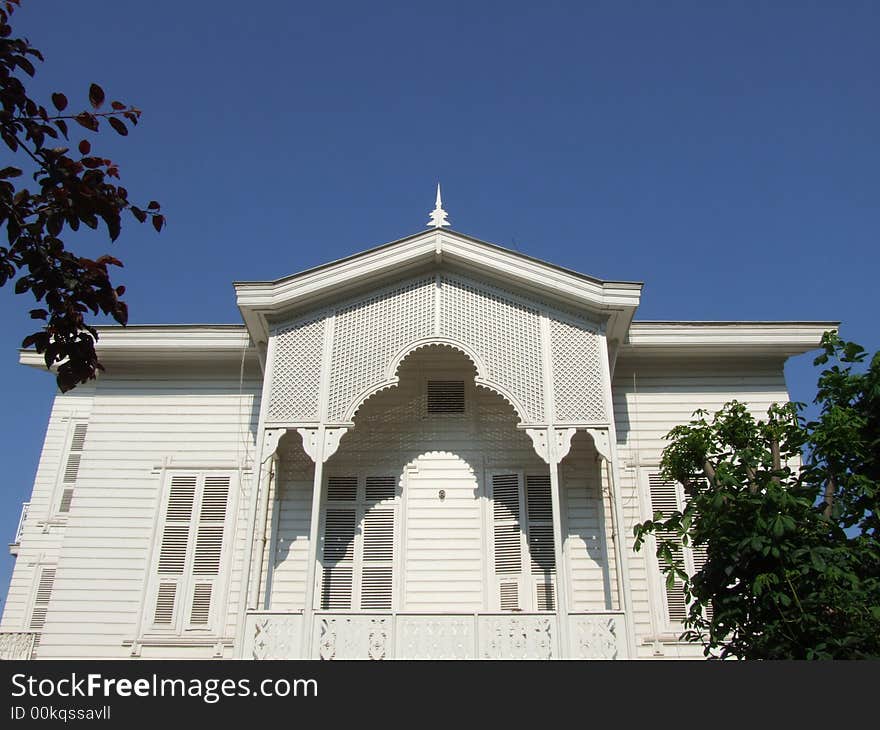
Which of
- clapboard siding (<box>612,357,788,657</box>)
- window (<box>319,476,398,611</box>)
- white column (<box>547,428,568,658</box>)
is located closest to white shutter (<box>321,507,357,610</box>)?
window (<box>319,476,398,611</box>)

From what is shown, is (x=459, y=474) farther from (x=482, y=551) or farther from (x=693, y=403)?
(x=693, y=403)

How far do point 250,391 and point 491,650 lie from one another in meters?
5.79

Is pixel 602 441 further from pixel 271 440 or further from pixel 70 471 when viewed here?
pixel 70 471

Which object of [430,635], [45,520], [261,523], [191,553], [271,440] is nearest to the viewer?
[430,635]

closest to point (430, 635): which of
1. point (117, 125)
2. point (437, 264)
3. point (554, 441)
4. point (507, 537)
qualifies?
point (507, 537)

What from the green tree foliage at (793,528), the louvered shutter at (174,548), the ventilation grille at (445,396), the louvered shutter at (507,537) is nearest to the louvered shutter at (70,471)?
the louvered shutter at (174,548)

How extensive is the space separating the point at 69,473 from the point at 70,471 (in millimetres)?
41

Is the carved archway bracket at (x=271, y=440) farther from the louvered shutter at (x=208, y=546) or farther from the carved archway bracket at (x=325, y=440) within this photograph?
the louvered shutter at (x=208, y=546)

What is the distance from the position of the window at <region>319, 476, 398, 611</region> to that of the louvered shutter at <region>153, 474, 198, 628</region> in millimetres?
2075

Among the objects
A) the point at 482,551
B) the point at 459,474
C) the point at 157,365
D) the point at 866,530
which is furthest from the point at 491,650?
the point at 157,365

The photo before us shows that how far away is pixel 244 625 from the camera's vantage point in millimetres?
10484

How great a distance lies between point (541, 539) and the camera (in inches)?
485

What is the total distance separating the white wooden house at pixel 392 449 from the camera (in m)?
11.8

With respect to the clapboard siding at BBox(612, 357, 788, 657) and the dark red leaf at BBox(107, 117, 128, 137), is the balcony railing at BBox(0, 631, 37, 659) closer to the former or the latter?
the clapboard siding at BBox(612, 357, 788, 657)
